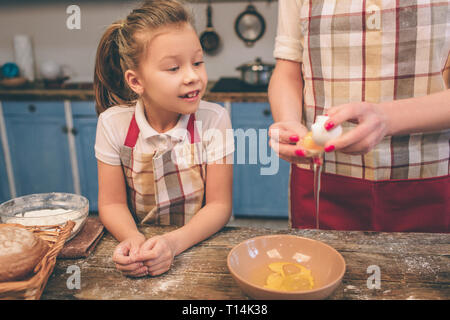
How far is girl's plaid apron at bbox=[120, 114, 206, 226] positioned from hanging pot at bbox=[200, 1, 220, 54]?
1929 mm

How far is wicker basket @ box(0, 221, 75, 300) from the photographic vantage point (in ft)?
2.36

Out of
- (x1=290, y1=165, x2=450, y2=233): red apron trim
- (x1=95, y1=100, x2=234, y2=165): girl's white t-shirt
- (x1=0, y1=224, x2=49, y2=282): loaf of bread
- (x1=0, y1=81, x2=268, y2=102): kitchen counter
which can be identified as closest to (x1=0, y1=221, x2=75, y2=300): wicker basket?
(x1=0, y1=224, x2=49, y2=282): loaf of bread

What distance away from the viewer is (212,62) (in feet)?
10.2

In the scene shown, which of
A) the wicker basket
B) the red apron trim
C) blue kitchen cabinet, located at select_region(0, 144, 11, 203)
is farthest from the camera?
blue kitchen cabinet, located at select_region(0, 144, 11, 203)

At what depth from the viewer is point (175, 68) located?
3.55ft

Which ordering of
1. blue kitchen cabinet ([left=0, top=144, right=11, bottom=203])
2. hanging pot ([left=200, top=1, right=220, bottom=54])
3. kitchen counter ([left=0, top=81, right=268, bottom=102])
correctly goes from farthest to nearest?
hanging pot ([left=200, top=1, right=220, bottom=54]) → blue kitchen cabinet ([left=0, top=144, right=11, bottom=203]) → kitchen counter ([left=0, top=81, right=268, bottom=102])

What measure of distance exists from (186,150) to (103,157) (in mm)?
254

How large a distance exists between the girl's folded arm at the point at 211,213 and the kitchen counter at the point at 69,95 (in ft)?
4.36

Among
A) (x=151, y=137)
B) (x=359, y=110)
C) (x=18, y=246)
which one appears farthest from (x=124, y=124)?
(x=359, y=110)

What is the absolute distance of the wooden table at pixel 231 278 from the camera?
0.78 m

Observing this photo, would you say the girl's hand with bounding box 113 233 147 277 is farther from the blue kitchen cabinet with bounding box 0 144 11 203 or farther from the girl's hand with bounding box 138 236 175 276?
the blue kitchen cabinet with bounding box 0 144 11 203

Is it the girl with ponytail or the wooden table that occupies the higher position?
the girl with ponytail
